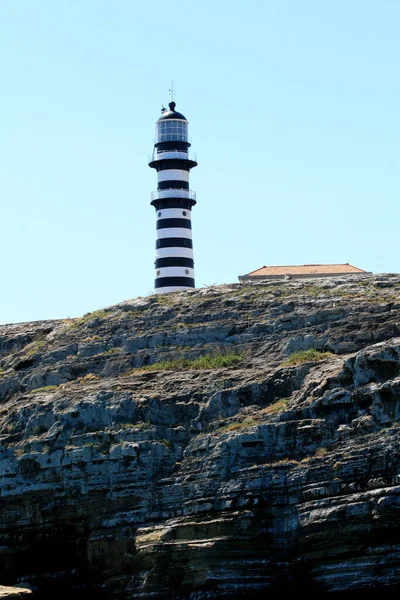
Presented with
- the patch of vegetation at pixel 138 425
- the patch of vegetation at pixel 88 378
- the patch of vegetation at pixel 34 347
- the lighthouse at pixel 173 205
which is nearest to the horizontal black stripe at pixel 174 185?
the lighthouse at pixel 173 205

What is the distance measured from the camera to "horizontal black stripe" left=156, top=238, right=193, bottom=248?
58.1 m

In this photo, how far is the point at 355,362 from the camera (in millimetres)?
38531

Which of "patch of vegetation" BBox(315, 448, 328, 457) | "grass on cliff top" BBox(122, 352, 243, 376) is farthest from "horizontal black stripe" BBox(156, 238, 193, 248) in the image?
"patch of vegetation" BBox(315, 448, 328, 457)

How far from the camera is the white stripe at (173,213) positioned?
58500 mm

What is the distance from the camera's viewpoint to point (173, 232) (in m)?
58.2

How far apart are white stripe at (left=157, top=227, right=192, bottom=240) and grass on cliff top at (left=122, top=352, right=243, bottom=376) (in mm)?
14273

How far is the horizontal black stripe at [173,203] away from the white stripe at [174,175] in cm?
85

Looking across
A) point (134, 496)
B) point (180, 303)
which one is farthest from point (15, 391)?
point (134, 496)

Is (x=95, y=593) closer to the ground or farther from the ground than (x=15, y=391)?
closer to the ground

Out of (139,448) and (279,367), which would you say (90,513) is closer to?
(139,448)

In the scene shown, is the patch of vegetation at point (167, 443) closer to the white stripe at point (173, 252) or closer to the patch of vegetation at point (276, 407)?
the patch of vegetation at point (276, 407)

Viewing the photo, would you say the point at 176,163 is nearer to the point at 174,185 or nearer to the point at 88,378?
the point at 174,185

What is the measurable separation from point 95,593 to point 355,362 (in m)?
9.17

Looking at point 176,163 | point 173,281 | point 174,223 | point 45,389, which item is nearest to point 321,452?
point 45,389
